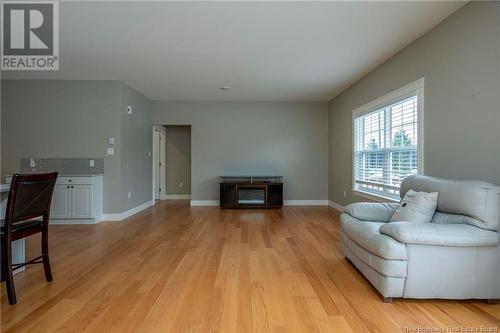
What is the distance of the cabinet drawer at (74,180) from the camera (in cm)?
448

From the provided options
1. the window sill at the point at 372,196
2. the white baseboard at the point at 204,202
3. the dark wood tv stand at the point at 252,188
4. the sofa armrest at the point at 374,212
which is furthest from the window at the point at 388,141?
the white baseboard at the point at 204,202

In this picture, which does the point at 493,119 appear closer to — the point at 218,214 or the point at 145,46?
the point at 145,46

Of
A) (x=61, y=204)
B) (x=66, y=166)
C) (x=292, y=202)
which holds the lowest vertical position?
(x=292, y=202)

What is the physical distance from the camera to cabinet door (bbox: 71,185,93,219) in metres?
4.53

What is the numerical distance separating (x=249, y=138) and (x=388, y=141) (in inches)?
131

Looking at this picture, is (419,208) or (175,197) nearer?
(419,208)

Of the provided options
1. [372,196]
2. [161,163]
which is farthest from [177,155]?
[372,196]

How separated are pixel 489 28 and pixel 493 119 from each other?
0.76m

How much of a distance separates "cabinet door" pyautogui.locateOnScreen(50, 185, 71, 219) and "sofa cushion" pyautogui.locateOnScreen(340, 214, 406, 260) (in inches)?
173

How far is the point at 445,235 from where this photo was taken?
6.18 feet

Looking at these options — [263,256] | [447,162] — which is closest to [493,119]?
[447,162]

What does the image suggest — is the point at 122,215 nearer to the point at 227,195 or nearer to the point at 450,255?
the point at 227,195

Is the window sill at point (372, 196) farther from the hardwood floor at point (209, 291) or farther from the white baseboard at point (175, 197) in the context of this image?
the white baseboard at point (175, 197)

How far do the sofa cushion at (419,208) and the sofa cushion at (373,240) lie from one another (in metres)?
0.26
